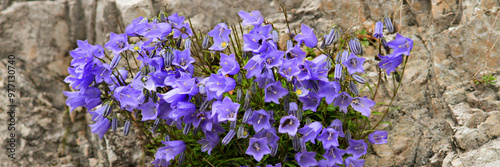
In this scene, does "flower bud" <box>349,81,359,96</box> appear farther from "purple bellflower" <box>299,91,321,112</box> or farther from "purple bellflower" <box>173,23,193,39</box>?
"purple bellflower" <box>173,23,193,39</box>

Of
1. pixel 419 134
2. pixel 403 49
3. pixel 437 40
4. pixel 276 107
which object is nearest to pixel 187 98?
pixel 276 107

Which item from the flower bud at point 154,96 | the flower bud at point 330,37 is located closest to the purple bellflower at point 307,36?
the flower bud at point 330,37

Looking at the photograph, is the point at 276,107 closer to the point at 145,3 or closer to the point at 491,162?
the point at 491,162

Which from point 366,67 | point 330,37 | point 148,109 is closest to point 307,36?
point 330,37

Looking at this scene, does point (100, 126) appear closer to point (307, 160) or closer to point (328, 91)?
point (307, 160)

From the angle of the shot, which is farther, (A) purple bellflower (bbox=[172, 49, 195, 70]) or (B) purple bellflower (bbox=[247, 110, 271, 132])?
(A) purple bellflower (bbox=[172, 49, 195, 70])

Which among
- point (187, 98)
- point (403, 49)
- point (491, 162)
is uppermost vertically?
point (403, 49)

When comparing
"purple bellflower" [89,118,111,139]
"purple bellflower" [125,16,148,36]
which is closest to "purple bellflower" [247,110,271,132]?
"purple bellflower" [125,16,148,36]
